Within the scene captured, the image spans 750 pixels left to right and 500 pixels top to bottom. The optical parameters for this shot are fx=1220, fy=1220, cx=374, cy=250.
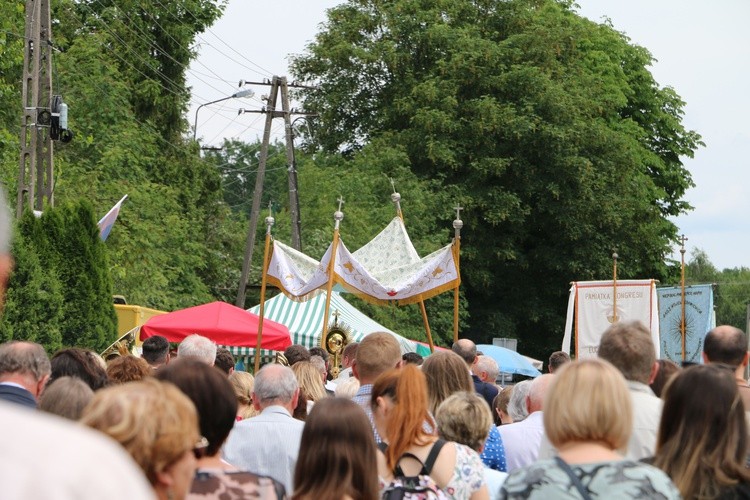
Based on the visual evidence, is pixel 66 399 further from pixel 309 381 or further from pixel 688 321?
pixel 688 321

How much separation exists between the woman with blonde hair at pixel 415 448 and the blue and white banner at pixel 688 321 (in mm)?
19763

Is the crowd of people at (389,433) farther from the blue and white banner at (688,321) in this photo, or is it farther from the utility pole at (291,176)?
the utility pole at (291,176)

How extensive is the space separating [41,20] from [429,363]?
1595cm

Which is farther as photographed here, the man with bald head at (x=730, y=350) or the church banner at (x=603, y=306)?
the church banner at (x=603, y=306)

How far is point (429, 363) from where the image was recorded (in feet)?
22.1

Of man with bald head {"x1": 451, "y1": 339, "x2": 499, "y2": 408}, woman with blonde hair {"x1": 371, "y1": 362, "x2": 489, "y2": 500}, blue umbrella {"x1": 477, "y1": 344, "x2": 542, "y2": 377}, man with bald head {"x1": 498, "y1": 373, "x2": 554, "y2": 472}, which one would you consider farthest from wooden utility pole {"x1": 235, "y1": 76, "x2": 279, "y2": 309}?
woman with blonde hair {"x1": 371, "y1": 362, "x2": 489, "y2": 500}

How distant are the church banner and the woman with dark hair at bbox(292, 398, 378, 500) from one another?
65.6 feet

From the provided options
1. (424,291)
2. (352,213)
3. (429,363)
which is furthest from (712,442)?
(352,213)

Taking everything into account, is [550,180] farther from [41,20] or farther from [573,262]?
[41,20]

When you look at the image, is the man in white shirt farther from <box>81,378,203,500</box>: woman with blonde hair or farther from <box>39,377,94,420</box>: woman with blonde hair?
<box>81,378,203,500</box>: woman with blonde hair

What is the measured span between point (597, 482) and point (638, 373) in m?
1.67

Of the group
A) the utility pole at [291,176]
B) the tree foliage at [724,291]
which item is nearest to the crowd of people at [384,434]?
the utility pole at [291,176]

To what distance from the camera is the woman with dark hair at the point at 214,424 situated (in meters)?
3.88

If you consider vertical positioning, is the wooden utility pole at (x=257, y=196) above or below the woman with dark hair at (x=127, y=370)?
above
